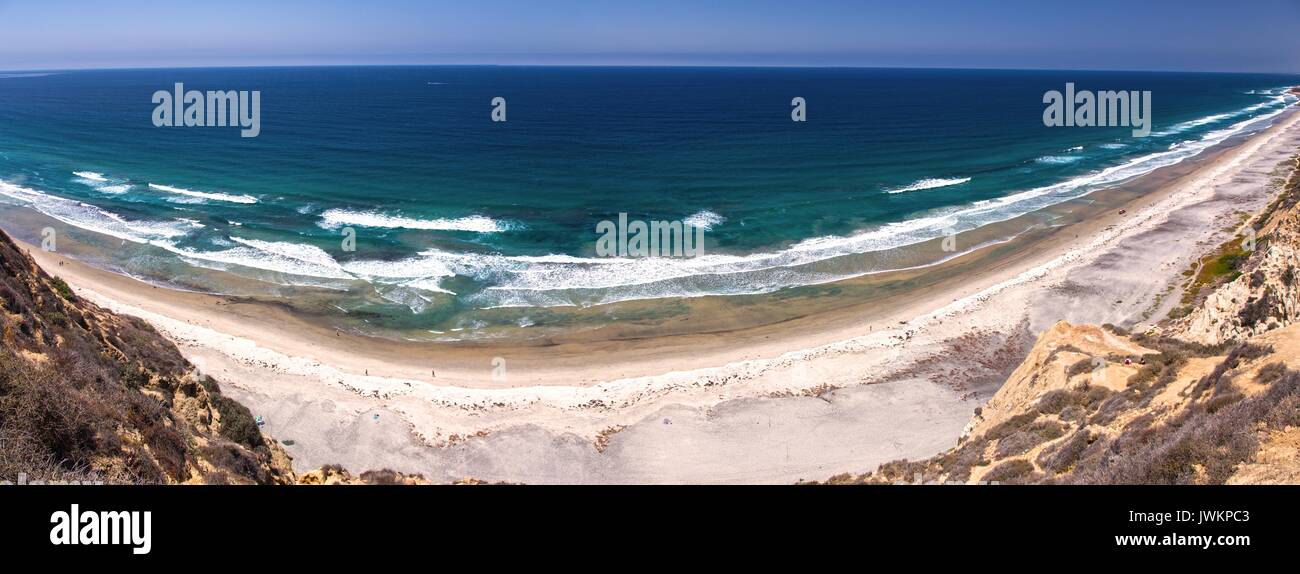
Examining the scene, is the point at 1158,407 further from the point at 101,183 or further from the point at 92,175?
the point at 92,175

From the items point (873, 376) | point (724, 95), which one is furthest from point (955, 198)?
point (724, 95)

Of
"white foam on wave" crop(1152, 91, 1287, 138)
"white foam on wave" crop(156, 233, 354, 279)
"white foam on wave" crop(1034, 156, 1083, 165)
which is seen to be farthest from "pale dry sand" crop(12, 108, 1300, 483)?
"white foam on wave" crop(1152, 91, 1287, 138)

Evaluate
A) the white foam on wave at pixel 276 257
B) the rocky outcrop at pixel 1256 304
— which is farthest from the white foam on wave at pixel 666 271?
the rocky outcrop at pixel 1256 304

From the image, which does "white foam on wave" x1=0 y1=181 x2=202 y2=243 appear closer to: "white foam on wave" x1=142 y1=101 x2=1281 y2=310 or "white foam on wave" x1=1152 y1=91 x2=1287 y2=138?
"white foam on wave" x1=142 y1=101 x2=1281 y2=310

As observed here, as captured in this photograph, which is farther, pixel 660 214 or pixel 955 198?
pixel 955 198

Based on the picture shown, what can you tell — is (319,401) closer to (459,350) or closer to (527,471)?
(459,350)
